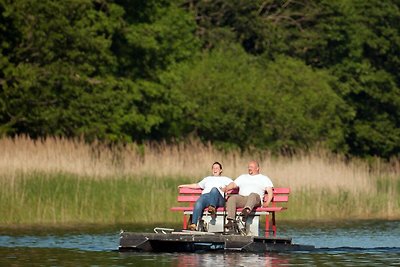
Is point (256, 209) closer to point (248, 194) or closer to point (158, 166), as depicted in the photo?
point (248, 194)

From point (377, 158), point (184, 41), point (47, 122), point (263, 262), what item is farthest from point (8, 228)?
point (377, 158)

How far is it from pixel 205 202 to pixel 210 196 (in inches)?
5.1

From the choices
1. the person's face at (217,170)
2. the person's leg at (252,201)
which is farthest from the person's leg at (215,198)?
the person's leg at (252,201)

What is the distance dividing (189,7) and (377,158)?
8865 millimetres

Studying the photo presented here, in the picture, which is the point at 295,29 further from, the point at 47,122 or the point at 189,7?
the point at 47,122

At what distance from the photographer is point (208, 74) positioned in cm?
5100

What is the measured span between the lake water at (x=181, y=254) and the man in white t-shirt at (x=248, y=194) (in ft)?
2.35

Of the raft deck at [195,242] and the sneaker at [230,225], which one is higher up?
the sneaker at [230,225]

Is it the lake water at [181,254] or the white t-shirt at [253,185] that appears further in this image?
the white t-shirt at [253,185]

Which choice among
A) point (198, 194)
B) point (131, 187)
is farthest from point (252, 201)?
point (131, 187)

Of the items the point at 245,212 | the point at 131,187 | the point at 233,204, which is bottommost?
the point at 245,212

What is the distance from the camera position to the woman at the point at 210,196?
2412 cm

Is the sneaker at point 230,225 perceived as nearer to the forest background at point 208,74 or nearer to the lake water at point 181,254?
the lake water at point 181,254

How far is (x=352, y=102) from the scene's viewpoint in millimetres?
59812
